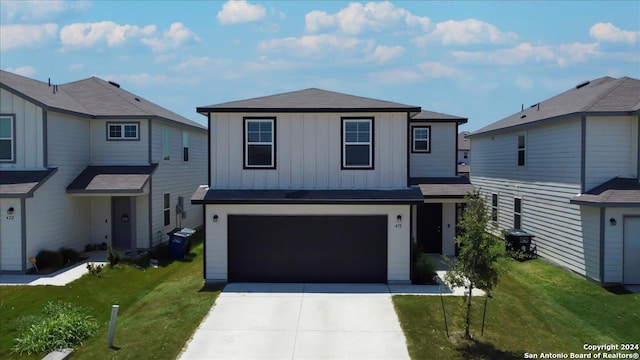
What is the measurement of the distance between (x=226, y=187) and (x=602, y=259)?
11326 mm

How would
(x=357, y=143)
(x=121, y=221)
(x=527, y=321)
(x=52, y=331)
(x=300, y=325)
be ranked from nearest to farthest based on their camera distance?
(x=52, y=331), (x=300, y=325), (x=527, y=321), (x=357, y=143), (x=121, y=221)

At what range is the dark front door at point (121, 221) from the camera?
1723cm

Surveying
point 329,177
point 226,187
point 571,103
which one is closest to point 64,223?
point 226,187

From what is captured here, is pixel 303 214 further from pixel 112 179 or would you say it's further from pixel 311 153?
pixel 112 179

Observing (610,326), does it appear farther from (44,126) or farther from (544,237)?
(44,126)

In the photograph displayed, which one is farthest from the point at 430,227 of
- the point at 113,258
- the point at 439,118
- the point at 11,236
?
the point at 11,236

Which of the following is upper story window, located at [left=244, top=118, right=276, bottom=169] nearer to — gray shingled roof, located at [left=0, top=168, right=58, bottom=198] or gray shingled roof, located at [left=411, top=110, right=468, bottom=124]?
gray shingled roof, located at [left=411, top=110, right=468, bottom=124]

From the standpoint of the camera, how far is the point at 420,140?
1733 centimetres

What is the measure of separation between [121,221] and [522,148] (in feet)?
55.3

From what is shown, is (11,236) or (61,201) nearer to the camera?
(11,236)

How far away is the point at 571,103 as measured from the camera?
15.6 meters

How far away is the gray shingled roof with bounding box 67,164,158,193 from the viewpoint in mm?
15484

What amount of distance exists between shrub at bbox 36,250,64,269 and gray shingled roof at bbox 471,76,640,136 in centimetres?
1746

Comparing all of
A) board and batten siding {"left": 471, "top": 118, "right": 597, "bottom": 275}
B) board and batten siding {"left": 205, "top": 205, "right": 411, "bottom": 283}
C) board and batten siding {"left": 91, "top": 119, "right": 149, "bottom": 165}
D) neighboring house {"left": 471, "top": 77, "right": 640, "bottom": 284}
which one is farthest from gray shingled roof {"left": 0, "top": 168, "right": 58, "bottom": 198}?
board and batten siding {"left": 471, "top": 118, "right": 597, "bottom": 275}
